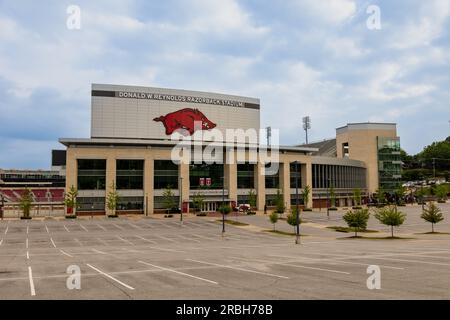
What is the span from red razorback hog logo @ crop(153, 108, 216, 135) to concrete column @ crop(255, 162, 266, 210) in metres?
16.3

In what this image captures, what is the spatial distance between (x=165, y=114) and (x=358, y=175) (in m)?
61.4

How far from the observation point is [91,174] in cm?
8525

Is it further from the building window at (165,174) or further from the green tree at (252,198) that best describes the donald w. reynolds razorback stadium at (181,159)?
the green tree at (252,198)

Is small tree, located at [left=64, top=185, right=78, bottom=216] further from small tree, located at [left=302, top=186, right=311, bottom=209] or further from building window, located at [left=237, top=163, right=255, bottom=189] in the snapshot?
small tree, located at [left=302, top=186, right=311, bottom=209]

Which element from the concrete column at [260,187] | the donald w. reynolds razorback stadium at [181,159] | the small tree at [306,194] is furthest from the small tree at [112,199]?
the small tree at [306,194]

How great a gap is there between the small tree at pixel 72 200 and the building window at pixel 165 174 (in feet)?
53.4

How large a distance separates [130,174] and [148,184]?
4462mm

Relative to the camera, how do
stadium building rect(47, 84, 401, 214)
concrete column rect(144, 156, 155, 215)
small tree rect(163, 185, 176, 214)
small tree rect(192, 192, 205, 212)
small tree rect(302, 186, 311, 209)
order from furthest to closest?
small tree rect(302, 186, 311, 209) < concrete column rect(144, 156, 155, 215) < small tree rect(192, 192, 205, 212) < stadium building rect(47, 84, 401, 214) < small tree rect(163, 185, 176, 214)

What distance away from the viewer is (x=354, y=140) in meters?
128

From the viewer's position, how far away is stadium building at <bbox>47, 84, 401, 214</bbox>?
8519 cm

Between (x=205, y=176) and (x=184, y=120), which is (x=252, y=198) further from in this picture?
(x=184, y=120)

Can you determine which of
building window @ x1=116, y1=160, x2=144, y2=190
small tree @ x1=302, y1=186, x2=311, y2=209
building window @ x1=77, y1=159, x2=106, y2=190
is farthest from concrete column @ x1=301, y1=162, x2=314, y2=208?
building window @ x1=77, y1=159, x2=106, y2=190

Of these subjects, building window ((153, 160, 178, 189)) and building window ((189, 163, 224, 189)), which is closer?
building window ((153, 160, 178, 189))

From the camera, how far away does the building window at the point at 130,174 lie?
285ft
